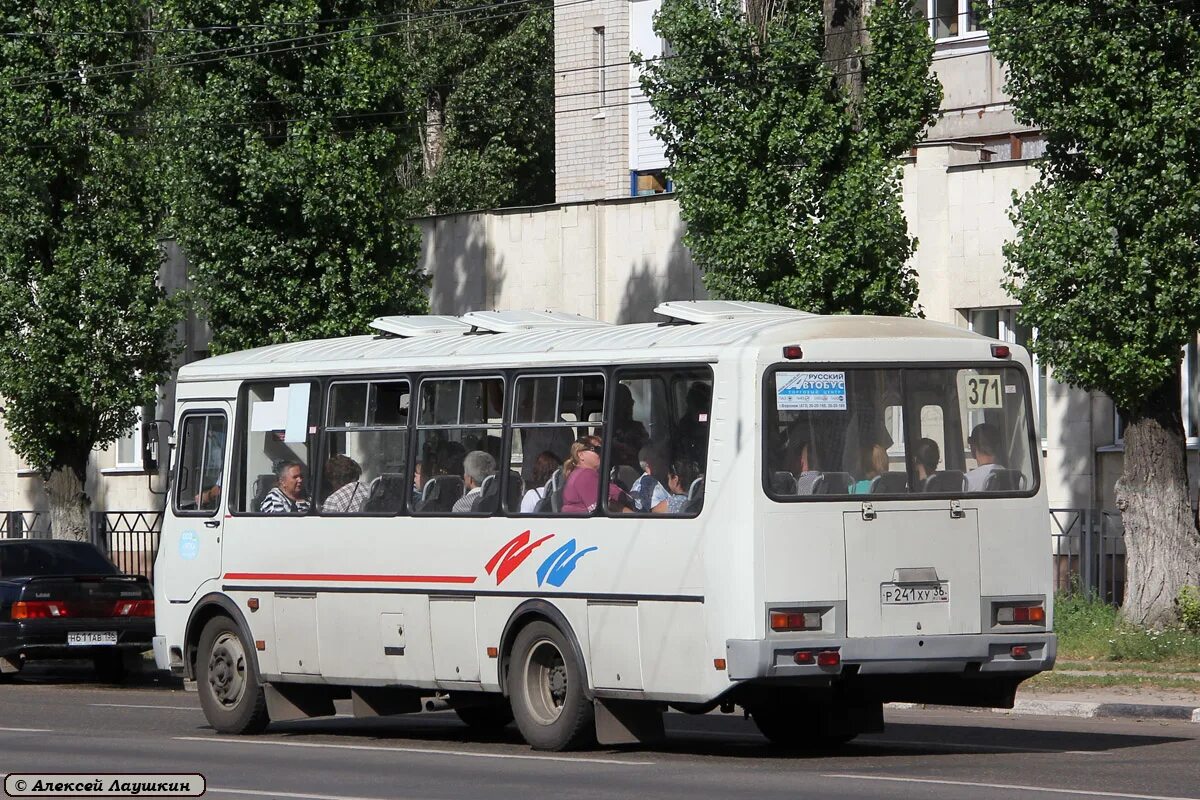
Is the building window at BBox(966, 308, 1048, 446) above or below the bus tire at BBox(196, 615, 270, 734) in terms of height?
above

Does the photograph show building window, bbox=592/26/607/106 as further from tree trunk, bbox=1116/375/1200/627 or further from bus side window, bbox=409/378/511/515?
bus side window, bbox=409/378/511/515

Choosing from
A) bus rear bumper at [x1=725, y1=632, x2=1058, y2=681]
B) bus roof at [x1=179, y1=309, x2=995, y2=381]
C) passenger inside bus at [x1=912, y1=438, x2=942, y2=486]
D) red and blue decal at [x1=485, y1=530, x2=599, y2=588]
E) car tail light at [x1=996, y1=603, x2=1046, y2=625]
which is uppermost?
bus roof at [x1=179, y1=309, x2=995, y2=381]

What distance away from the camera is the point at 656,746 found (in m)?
15.2

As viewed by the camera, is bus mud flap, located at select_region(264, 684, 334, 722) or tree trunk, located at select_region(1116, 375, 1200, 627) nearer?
bus mud flap, located at select_region(264, 684, 334, 722)

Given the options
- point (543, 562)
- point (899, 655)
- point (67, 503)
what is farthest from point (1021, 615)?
point (67, 503)

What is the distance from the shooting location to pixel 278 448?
55.8ft

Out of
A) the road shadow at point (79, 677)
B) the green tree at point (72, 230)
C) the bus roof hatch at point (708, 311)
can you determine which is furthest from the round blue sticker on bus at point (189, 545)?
the green tree at point (72, 230)

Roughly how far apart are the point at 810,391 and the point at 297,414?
4.85m

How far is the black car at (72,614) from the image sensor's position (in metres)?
22.8

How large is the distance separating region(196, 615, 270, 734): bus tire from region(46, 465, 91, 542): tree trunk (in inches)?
578

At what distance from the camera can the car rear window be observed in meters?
24.1

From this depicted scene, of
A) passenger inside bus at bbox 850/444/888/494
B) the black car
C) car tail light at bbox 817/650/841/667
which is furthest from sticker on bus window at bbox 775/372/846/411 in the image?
the black car

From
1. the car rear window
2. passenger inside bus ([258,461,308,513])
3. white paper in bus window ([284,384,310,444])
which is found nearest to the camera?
passenger inside bus ([258,461,308,513])

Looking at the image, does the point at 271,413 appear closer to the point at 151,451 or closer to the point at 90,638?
the point at 151,451
